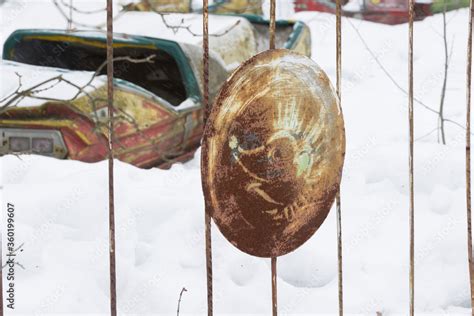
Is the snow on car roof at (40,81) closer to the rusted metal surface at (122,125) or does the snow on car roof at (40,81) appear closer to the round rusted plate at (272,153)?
the rusted metal surface at (122,125)

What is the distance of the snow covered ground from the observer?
2.20 metres

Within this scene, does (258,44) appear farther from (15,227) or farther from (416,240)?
(15,227)

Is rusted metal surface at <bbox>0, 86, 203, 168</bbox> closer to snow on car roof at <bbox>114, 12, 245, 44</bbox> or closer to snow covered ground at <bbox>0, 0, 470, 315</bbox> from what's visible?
snow covered ground at <bbox>0, 0, 470, 315</bbox>

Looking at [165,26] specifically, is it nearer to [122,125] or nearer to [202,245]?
[122,125]

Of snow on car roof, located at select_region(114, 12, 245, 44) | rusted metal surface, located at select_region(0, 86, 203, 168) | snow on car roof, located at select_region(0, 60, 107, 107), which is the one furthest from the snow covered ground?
snow on car roof, located at select_region(114, 12, 245, 44)

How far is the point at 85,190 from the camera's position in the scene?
8.63 ft

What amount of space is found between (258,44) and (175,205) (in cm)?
225

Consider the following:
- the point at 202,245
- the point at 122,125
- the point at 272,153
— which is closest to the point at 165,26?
the point at 122,125

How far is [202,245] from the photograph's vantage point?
248cm

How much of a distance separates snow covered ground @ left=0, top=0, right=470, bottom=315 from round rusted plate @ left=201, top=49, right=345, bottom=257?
3.25 feet

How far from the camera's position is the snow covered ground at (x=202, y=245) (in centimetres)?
220

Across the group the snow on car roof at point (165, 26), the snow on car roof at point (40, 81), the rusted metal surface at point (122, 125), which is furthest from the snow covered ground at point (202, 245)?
the snow on car roof at point (165, 26)

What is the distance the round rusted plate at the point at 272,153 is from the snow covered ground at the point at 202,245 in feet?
3.25

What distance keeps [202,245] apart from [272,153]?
1.38 metres
